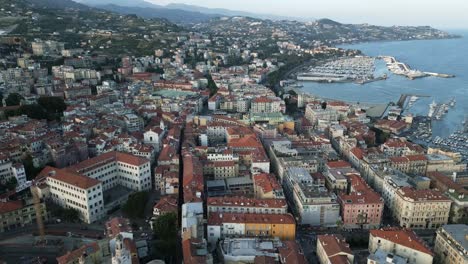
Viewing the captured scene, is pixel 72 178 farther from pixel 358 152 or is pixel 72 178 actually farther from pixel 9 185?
pixel 358 152

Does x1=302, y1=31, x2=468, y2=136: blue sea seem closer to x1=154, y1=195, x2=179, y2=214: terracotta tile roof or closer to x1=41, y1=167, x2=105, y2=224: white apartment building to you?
x1=154, y1=195, x2=179, y2=214: terracotta tile roof

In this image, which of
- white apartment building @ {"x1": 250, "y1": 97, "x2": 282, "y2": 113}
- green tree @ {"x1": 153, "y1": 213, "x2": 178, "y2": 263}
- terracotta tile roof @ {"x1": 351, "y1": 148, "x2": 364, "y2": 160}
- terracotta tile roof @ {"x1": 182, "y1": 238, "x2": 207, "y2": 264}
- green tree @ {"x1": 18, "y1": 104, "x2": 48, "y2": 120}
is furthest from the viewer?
white apartment building @ {"x1": 250, "y1": 97, "x2": 282, "y2": 113}

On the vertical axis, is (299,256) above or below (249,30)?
below

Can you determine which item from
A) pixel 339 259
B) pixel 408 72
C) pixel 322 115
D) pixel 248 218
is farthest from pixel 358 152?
pixel 408 72

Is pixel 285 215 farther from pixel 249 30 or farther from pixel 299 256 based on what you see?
pixel 249 30

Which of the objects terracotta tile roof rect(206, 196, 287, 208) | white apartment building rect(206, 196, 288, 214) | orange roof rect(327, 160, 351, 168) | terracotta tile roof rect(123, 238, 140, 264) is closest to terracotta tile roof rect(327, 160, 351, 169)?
orange roof rect(327, 160, 351, 168)

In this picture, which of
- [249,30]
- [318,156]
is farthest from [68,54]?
[249,30]

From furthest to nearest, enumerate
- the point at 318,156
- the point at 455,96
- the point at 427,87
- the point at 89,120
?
the point at 427,87 → the point at 455,96 → the point at 89,120 → the point at 318,156
